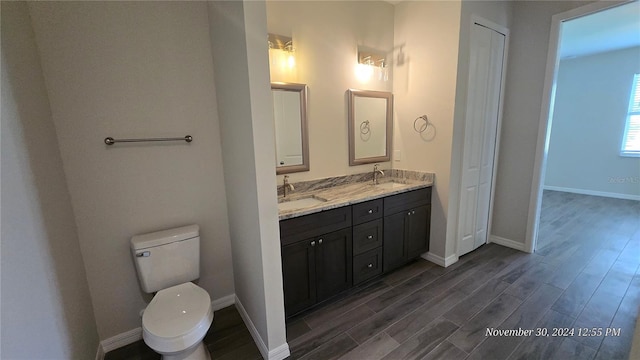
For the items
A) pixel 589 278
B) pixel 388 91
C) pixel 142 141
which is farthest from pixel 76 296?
pixel 589 278

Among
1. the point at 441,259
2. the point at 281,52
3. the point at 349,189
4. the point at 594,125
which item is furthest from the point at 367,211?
the point at 594,125

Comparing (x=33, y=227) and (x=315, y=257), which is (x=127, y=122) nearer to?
(x=33, y=227)

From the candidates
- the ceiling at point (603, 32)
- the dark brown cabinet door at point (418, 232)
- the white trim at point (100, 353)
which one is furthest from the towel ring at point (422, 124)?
the white trim at point (100, 353)

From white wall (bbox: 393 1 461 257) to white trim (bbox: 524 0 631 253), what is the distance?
0.98 meters

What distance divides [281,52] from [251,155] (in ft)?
3.81

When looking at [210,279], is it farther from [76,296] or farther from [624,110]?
[624,110]

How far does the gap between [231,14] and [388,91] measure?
6.19ft

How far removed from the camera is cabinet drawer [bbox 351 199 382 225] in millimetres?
2152

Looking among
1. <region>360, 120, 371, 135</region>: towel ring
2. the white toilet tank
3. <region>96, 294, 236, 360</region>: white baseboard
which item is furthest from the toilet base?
<region>360, 120, 371, 135</region>: towel ring

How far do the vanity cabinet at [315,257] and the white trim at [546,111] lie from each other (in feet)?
7.17

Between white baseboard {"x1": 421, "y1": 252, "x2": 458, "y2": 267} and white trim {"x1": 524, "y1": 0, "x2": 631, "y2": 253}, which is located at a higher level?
white trim {"x1": 524, "y1": 0, "x2": 631, "y2": 253}

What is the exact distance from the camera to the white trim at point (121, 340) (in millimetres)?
1762

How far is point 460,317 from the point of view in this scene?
1963 mm

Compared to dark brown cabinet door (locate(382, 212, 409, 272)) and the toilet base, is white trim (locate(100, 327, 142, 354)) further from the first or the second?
dark brown cabinet door (locate(382, 212, 409, 272))
